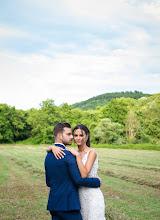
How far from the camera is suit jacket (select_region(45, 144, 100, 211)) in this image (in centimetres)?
257

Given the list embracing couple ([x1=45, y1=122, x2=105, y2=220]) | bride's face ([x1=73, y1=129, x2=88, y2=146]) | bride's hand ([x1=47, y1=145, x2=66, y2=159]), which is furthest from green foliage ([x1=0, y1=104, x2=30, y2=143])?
bride's hand ([x1=47, y1=145, x2=66, y2=159])

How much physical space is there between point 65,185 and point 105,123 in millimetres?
39468

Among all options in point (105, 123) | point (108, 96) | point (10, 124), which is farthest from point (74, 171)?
point (108, 96)

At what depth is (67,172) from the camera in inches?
103

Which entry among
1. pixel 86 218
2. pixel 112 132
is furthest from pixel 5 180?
pixel 112 132

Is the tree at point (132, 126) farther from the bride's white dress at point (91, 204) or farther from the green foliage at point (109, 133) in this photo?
the bride's white dress at point (91, 204)

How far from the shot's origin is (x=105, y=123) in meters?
41.7

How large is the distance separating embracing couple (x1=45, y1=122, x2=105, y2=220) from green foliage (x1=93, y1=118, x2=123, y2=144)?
3804 centimetres

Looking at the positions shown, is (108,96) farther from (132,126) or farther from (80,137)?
(80,137)

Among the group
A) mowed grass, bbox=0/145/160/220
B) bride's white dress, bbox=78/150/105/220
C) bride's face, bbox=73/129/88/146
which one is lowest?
mowed grass, bbox=0/145/160/220

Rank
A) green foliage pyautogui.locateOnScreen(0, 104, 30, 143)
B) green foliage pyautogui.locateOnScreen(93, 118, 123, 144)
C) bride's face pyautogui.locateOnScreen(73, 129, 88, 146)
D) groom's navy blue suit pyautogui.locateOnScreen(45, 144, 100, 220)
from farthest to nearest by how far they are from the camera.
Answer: green foliage pyautogui.locateOnScreen(0, 104, 30, 143) < green foliage pyautogui.locateOnScreen(93, 118, 123, 144) < bride's face pyautogui.locateOnScreen(73, 129, 88, 146) < groom's navy blue suit pyautogui.locateOnScreen(45, 144, 100, 220)

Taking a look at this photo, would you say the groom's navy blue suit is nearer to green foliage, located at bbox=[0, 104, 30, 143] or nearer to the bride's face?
the bride's face

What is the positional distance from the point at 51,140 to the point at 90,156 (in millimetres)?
48059

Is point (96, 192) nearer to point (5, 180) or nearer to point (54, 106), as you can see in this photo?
point (5, 180)
